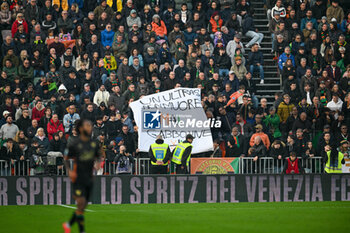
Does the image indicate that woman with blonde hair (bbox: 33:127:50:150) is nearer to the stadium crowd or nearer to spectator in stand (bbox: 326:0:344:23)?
the stadium crowd

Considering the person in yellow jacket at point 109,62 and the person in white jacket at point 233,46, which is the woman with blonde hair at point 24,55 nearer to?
the person in yellow jacket at point 109,62

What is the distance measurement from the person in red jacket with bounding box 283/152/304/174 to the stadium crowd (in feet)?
1.10

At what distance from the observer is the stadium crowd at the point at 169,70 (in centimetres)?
2236

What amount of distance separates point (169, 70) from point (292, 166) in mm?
6227

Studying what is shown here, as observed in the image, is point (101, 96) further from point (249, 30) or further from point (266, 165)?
point (249, 30)

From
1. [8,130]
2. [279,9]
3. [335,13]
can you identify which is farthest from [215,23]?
[8,130]

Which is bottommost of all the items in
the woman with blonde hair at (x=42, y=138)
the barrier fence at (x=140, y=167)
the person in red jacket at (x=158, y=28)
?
the barrier fence at (x=140, y=167)

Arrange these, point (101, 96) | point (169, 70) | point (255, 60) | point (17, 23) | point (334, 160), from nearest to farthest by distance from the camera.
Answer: point (334, 160) < point (101, 96) < point (169, 70) < point (17, 23) < point (255, 60)

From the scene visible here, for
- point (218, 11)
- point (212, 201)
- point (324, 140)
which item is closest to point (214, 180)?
point (212, 201)

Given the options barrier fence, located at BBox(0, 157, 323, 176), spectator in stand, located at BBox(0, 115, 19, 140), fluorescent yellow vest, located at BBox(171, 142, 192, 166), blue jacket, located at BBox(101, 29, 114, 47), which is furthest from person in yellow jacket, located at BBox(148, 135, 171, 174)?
blue jacket, located at BBox(101, 29, 114, 47)

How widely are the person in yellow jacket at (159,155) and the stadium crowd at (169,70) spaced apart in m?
1.04

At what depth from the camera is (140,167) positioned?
21.7 meters

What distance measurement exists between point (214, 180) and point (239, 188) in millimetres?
807

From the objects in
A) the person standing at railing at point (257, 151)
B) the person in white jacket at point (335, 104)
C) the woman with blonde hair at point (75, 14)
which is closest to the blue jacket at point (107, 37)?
the woman with blonde hair at point (75, 14)
